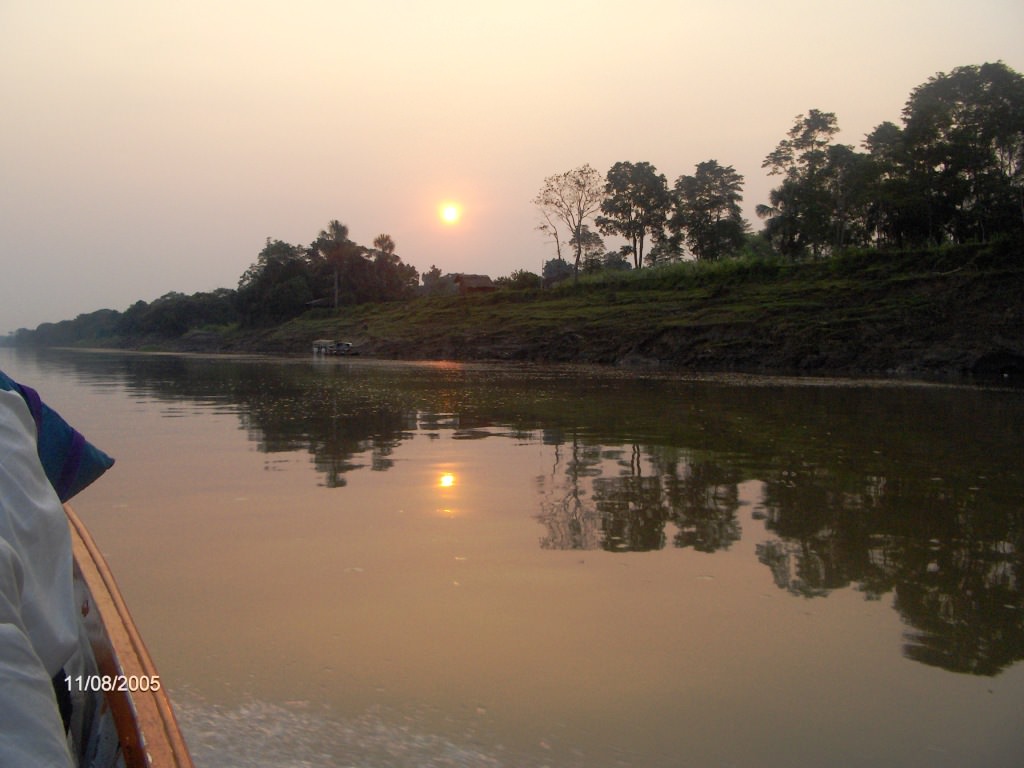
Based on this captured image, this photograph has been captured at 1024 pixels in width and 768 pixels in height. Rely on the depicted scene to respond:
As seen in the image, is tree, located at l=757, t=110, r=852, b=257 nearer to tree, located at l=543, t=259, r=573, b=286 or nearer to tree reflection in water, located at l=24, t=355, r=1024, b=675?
tree, located at l=543, t=259, r=573, b=286

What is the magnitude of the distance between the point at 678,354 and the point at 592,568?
28.5 metres

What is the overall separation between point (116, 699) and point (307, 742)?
110 centimetres

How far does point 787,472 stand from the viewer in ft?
26.7

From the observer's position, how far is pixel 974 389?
1972cm

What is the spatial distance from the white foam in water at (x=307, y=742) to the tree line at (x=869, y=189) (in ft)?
118

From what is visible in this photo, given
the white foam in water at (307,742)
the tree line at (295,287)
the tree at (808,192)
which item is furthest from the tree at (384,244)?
the white foam in water at (307,742)

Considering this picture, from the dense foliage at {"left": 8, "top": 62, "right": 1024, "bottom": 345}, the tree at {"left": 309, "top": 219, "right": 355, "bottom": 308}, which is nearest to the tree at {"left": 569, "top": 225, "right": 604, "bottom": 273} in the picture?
the dense foliage at {"left": 8, "top": 62, "right": 1024, "bottom": 345}

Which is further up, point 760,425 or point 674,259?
point 674,259

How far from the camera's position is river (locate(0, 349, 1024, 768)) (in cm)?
307

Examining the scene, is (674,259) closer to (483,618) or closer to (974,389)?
(974,389)

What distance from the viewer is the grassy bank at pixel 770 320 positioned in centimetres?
2800

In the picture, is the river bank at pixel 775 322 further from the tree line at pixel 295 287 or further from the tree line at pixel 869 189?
the tree line at pixel 295 287

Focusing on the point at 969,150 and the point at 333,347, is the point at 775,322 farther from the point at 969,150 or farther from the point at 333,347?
the point at 333,347

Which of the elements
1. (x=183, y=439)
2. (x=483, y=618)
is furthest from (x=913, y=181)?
(x=483, y=618)
